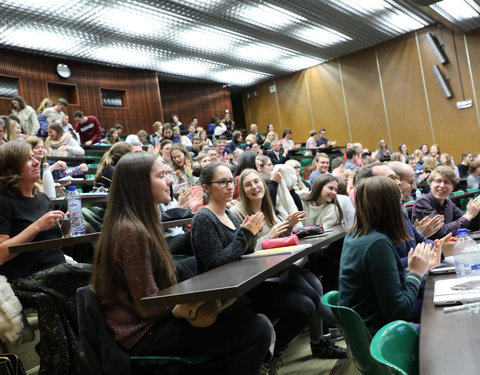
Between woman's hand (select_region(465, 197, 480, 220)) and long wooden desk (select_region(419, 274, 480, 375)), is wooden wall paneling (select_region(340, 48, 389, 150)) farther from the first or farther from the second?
long wooden desk (select_region(419, 274, 480, 375))

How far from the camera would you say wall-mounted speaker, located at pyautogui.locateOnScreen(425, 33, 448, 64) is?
12039 mm

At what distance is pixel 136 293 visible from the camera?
1648 millimetres

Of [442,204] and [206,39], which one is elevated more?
[206,39]

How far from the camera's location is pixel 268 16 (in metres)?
10.2

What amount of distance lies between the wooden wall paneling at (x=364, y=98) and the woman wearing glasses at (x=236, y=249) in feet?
39.4

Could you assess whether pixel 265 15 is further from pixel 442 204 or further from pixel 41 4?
pixel 442 204

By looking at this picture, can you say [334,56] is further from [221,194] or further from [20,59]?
[221,194]

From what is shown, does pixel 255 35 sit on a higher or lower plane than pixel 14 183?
higher

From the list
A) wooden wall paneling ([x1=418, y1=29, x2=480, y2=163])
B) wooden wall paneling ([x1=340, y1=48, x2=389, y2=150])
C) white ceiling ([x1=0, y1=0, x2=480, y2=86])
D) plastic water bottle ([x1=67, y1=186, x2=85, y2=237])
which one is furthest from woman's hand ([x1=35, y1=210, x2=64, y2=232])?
wooden wall paneling ([x1=340, y1=48, x2=389, y2=150])

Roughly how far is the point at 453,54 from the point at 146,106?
332 inches

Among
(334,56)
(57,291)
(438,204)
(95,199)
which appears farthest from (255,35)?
(57,291)

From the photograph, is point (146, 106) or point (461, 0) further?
point (146, 106)

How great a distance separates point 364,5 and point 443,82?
3.42m

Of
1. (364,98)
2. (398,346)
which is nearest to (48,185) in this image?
(398,346)
